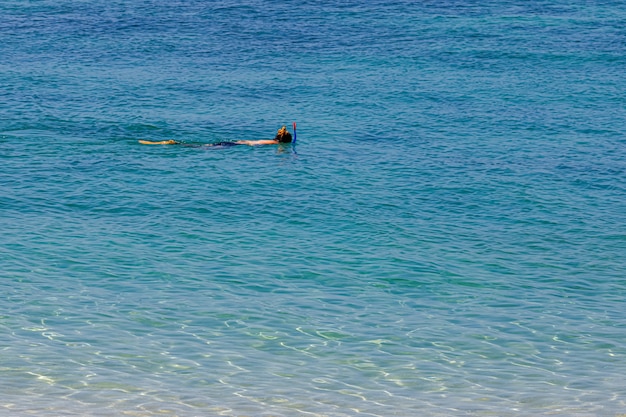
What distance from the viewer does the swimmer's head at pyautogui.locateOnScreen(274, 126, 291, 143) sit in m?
→ 52.9

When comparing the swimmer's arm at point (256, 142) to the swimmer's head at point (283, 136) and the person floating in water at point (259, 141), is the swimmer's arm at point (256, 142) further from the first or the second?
the swimmer's head at point (283, 136)

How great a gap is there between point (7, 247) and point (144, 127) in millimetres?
19620

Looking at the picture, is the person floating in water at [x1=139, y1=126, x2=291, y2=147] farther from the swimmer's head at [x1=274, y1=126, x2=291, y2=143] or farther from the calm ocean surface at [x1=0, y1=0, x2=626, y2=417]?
the calm ocean surface at [x1=0, y1=0, x2=626, y2=417]

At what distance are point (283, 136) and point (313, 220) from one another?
39.6 ft

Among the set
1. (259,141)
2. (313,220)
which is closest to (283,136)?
(259,141)

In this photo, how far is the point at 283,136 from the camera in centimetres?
5303

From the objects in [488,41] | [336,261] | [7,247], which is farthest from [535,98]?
[7,247]

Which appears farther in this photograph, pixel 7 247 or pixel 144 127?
pixel 144 127

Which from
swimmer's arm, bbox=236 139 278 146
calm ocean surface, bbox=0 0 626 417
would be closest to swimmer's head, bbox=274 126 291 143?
swimmer's arm, bbox=236 139 278 146

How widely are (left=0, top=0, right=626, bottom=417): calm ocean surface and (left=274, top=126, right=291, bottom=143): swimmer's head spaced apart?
738 millimetres

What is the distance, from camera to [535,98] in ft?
209

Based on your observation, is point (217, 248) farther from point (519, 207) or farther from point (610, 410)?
point (610, 410)

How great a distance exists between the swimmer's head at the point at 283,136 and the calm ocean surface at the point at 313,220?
0.74 metres

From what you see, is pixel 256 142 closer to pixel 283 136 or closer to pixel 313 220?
pixel 283 136
